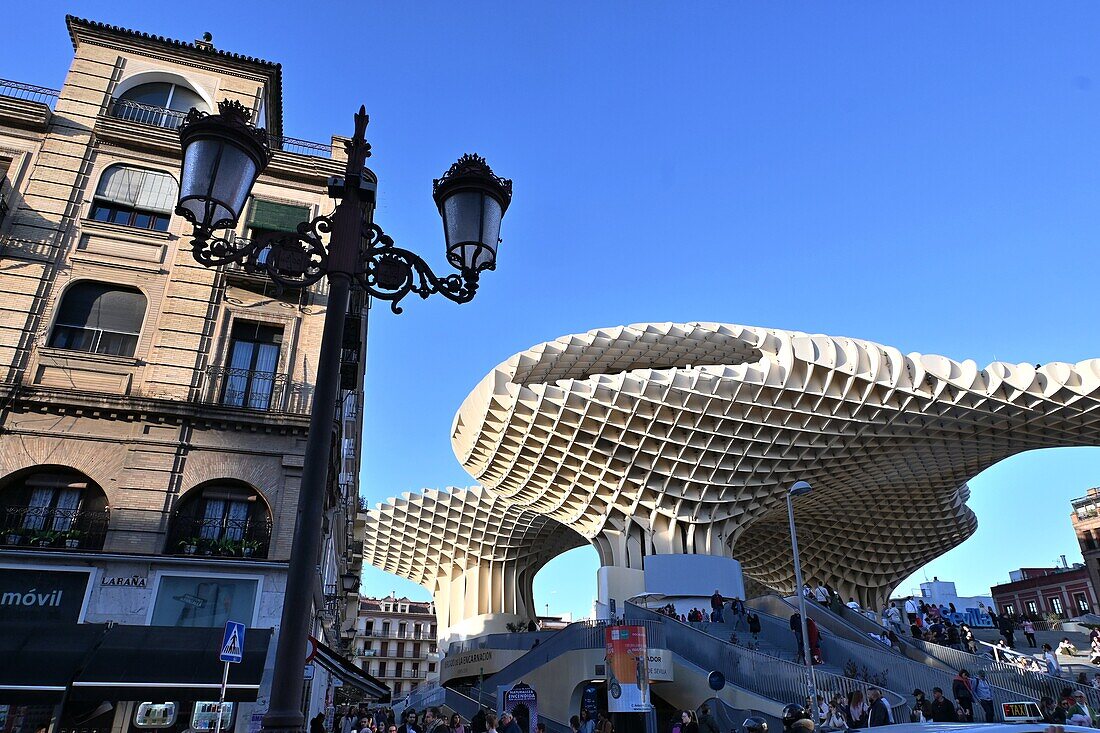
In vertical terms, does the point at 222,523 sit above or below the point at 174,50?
below

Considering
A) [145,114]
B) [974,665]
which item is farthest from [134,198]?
[974,665]

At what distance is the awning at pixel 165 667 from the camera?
1109 cm

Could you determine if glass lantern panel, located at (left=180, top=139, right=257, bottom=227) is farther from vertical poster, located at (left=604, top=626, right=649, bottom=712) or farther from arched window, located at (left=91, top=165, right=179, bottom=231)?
arched window, located at (left=91, top=165, right=179, bottom=231)

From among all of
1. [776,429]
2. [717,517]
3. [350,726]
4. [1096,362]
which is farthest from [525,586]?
[1096,362]

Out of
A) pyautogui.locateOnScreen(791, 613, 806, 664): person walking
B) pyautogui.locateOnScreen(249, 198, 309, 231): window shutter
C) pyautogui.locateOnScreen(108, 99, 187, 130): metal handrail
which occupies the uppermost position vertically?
pyautogui.locateOnScreen(108, 99, 187, 130): metal handrail

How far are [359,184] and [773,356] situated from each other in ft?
111

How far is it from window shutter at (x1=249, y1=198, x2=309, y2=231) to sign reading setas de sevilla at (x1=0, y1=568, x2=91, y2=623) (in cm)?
824

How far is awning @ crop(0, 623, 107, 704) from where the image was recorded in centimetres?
1064

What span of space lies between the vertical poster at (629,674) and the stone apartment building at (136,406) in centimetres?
535

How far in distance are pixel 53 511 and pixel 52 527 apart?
0.31m

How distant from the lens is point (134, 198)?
55.1 ft

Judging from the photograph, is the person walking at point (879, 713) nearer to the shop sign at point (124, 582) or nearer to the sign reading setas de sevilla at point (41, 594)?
the shop sign at point (124, 582)

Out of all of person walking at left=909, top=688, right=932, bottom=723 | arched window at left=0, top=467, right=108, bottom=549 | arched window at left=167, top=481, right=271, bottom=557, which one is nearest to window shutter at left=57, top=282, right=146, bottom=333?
arched window at left=0, top=467, right=108, bottom=549

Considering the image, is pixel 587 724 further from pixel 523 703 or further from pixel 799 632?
pixel 799 632
